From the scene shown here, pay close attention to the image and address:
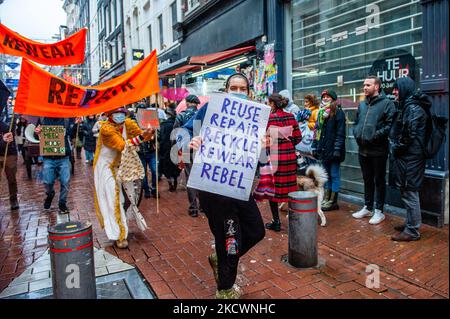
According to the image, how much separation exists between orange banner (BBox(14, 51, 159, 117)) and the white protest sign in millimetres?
1975

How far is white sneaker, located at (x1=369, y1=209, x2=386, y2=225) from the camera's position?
18.6 ft

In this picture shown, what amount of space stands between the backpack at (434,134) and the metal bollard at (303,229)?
1.69 meters

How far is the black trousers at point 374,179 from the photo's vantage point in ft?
18.7

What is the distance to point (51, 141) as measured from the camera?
6.84 m

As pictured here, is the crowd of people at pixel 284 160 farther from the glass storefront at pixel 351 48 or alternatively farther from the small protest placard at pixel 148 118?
the glass storefront at pixel 351 48

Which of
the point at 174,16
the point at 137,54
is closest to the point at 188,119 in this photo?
A: the point at 174,16

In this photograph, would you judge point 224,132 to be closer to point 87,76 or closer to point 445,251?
point 445,251

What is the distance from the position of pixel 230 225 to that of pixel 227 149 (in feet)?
2.13

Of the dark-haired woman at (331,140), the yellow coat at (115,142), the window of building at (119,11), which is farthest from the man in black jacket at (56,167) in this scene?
→ the window of building at (119,11)

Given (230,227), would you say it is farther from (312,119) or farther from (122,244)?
(312,119)

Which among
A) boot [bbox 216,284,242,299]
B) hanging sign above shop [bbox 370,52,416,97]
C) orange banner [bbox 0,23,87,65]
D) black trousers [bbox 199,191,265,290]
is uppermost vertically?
orange banner [bbox 0,23,87,65]

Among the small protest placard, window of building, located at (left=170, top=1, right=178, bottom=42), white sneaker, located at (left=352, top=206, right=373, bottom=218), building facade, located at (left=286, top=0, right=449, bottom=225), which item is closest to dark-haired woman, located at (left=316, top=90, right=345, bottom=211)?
white sneaker, located at (left=352, top=206, right=373, bottom=218)

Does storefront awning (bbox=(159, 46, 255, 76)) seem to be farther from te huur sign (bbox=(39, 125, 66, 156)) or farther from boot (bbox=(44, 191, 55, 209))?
boot (bbox=(44, 191, 55, 209))
